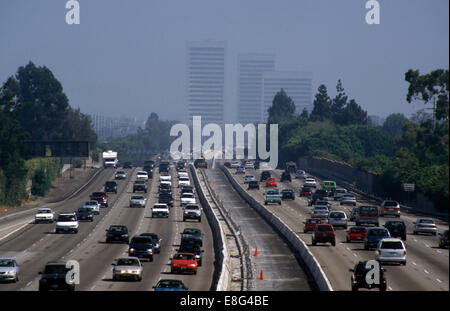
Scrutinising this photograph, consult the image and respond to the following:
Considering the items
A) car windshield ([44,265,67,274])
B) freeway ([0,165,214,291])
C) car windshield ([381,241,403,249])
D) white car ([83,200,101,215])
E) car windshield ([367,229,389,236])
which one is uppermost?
car windshield ([381,241,403,249])

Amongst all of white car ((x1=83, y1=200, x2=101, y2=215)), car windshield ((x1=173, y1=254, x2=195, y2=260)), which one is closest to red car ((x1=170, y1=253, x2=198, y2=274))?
car windshield ((x1=173, y1=254, x2=195, y2=260))

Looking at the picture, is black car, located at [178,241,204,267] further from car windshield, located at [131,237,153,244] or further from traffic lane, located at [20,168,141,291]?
traffic lane, located at [20,168,141,291]

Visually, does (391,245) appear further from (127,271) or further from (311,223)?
(311,223)

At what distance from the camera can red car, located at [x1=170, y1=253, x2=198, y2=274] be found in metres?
51.5

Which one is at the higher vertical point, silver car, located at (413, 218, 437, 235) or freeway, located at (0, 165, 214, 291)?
silver car, located at (413, 218, 437, 235)

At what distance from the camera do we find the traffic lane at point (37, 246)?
52.5 m

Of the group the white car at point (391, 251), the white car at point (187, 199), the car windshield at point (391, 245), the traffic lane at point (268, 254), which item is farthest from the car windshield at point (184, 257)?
the white car at point (187, 199)

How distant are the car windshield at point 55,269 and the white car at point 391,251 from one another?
16.9m

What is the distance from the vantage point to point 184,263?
170ft

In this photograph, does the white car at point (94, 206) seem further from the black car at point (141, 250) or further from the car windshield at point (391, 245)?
the car windshield at point (391, 245)

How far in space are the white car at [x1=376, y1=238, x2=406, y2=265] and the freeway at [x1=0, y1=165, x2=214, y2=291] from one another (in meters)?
9.42

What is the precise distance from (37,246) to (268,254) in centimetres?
1700
